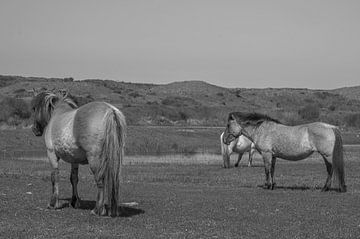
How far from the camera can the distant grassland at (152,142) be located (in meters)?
44.2

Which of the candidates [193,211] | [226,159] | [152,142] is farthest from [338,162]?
Answer: [152,142]

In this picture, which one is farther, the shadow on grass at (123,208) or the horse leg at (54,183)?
the horse leg at (54,183)

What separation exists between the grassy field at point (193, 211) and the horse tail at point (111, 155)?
0.69 metres

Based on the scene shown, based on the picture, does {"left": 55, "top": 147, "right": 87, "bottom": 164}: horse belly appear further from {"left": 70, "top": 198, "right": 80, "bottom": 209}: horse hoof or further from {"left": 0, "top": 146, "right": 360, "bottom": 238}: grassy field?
{"left": 70, "top": 198, "right": 80, "bottom": 209}: horse hoof

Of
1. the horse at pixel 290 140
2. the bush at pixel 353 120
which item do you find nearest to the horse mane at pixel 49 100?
the horse at pixel 290 140

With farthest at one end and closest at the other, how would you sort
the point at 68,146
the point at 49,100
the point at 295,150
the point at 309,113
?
the point at 309,113 < the point at 295,150 < the point at 49,100 < the point at 68,146

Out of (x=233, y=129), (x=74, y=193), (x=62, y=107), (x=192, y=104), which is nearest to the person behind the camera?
(x=74, y=193)

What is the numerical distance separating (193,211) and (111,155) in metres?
2.97

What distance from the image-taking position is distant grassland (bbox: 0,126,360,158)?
44.2m

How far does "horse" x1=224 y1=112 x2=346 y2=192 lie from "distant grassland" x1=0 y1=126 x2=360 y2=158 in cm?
2144

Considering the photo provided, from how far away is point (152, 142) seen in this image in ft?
165

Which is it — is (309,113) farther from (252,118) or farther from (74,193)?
(74,193)

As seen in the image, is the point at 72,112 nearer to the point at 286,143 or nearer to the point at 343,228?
the point at 343,228

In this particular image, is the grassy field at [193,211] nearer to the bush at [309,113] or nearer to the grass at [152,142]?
the grass at [152,142]
